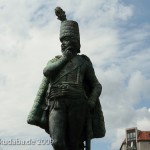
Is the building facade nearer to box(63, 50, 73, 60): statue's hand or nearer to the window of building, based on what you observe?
the window of building

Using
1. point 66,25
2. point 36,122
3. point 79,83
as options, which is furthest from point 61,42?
point 36,122

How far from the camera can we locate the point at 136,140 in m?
82.9

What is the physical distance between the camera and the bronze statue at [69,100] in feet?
29.6

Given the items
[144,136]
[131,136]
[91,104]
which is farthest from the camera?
[131,136]

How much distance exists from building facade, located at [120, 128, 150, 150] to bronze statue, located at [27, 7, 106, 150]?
246 ft

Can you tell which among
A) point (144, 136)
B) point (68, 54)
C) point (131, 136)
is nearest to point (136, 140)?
point (144, 136)

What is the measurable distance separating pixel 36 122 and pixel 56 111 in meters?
0.50

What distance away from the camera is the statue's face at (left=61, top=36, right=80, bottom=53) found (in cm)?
949

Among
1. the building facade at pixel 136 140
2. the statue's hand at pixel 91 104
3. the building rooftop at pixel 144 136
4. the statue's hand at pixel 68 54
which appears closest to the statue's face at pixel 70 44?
the statue's hand at pixel 68 54

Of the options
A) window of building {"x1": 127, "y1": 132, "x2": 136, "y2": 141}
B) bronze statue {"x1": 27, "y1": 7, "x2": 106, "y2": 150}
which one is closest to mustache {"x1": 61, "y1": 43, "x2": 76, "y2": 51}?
bronze statue {"x1": 27, "y1": 7, "x2": 106, "y2": 150}

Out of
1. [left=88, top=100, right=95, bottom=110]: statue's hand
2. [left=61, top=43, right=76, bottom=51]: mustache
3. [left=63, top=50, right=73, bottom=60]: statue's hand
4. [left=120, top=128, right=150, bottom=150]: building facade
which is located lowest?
[left=88, top=100, right=95, bottom=110]: statue's hand

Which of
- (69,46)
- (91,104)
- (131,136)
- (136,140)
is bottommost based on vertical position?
(91,104)

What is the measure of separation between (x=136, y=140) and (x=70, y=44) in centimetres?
7518

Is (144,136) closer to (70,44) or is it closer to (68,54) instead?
(70,44)
